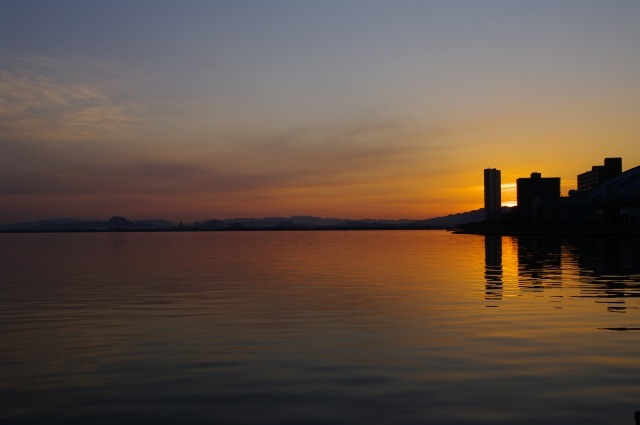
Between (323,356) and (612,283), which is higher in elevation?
(612,283)

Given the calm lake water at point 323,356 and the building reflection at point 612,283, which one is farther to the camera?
the building reflection at point 612,283

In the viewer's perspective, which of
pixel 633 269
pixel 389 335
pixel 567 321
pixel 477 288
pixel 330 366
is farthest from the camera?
pixel 633 269

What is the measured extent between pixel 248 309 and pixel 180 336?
7.59 meters

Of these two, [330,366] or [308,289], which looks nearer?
[330,366]

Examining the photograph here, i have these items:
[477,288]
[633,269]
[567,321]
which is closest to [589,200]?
[633,269]

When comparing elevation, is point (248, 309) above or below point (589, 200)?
below

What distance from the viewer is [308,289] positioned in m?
39.0

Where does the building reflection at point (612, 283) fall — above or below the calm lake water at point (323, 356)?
above

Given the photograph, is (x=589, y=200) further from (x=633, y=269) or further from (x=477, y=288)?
(x=477, y=288)

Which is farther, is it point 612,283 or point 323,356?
point 612,283

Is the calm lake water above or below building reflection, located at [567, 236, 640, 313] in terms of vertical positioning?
below

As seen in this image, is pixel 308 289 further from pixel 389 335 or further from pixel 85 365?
pixel 85 365

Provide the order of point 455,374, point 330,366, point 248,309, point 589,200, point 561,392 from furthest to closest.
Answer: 1. point 589,200
2. point 248,309
3. point 330,366
4. point 455,374
5. point 561,392

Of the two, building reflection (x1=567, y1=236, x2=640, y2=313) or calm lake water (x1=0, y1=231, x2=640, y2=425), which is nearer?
calm lake water (x1=0, y1=231, x2=640, y2=425)
